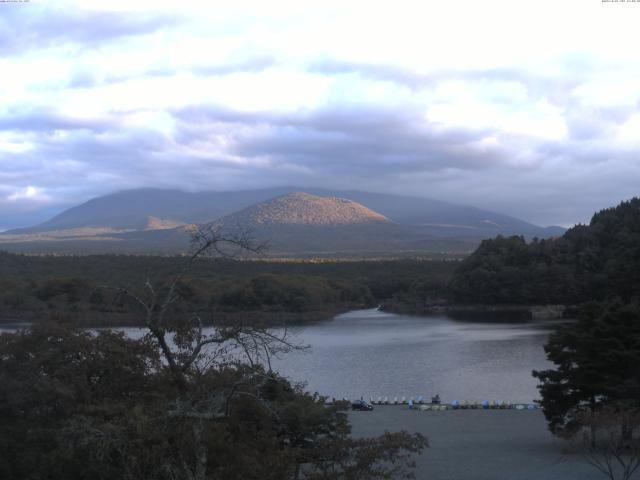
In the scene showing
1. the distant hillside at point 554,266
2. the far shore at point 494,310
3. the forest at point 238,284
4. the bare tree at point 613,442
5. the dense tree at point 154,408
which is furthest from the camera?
the distant hillside at point 554,266

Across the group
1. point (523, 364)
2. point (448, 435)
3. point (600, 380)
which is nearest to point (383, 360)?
point (523, 364)

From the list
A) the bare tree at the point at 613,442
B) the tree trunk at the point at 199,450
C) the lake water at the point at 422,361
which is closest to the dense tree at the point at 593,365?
the bare tree at the point at 613,442

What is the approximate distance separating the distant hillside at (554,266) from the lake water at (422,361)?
1100cm

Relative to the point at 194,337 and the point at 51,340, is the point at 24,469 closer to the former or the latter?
the point at 51,340

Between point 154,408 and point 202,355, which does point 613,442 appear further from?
point 154,408

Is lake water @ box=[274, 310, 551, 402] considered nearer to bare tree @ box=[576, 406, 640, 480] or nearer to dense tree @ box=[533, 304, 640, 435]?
dense tree @ box=[533, 304, 640, 435]

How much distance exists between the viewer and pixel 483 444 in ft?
58.4

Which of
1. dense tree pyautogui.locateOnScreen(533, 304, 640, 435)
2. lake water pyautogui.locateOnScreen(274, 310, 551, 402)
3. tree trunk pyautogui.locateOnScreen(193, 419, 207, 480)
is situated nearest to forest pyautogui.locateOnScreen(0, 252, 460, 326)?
lake water pyautogui.locateOnScreen(274, 310, 551, 402)

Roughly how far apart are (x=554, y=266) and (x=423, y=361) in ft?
103

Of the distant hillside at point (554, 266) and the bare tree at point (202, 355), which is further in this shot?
the distant hillside at point (554, 266)

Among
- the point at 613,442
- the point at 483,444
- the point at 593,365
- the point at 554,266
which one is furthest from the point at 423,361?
the point at 554,266

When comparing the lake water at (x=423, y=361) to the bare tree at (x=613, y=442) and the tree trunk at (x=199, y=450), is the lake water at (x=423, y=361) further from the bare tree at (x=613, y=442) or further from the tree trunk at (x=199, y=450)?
the tree trunk at (x=199, y=450)

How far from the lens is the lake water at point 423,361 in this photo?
89.7 feet

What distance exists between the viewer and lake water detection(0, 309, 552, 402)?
27.3 meters
